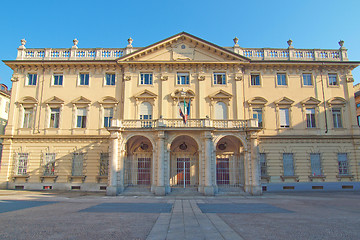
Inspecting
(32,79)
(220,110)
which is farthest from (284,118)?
(32,79)

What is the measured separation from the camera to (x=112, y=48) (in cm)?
2850

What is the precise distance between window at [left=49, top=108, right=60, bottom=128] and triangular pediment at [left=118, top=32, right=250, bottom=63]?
932 cm

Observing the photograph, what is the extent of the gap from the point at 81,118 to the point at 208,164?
49.2 ft

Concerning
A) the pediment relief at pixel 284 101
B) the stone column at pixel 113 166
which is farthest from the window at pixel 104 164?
the pediment relief at pixel 284 101

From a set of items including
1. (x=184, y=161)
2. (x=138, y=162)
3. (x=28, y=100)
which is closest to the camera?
(x=184, y=161)

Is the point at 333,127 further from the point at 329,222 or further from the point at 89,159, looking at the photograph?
the point at 89,159

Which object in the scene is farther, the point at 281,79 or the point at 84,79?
the point at 281,79

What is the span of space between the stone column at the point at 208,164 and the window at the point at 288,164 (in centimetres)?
936

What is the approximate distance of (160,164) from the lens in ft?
72.0

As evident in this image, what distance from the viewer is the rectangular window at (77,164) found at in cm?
2609

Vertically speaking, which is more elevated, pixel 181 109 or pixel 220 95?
pixel 220 95

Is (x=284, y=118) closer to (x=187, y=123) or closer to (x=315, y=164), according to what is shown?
(x=315, y=164)

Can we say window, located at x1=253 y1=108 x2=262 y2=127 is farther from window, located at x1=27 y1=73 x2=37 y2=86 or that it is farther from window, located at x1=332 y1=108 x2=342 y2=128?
window, located at x1=27 y1=73 x2=37 y2=86

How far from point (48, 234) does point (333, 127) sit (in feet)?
93.4
